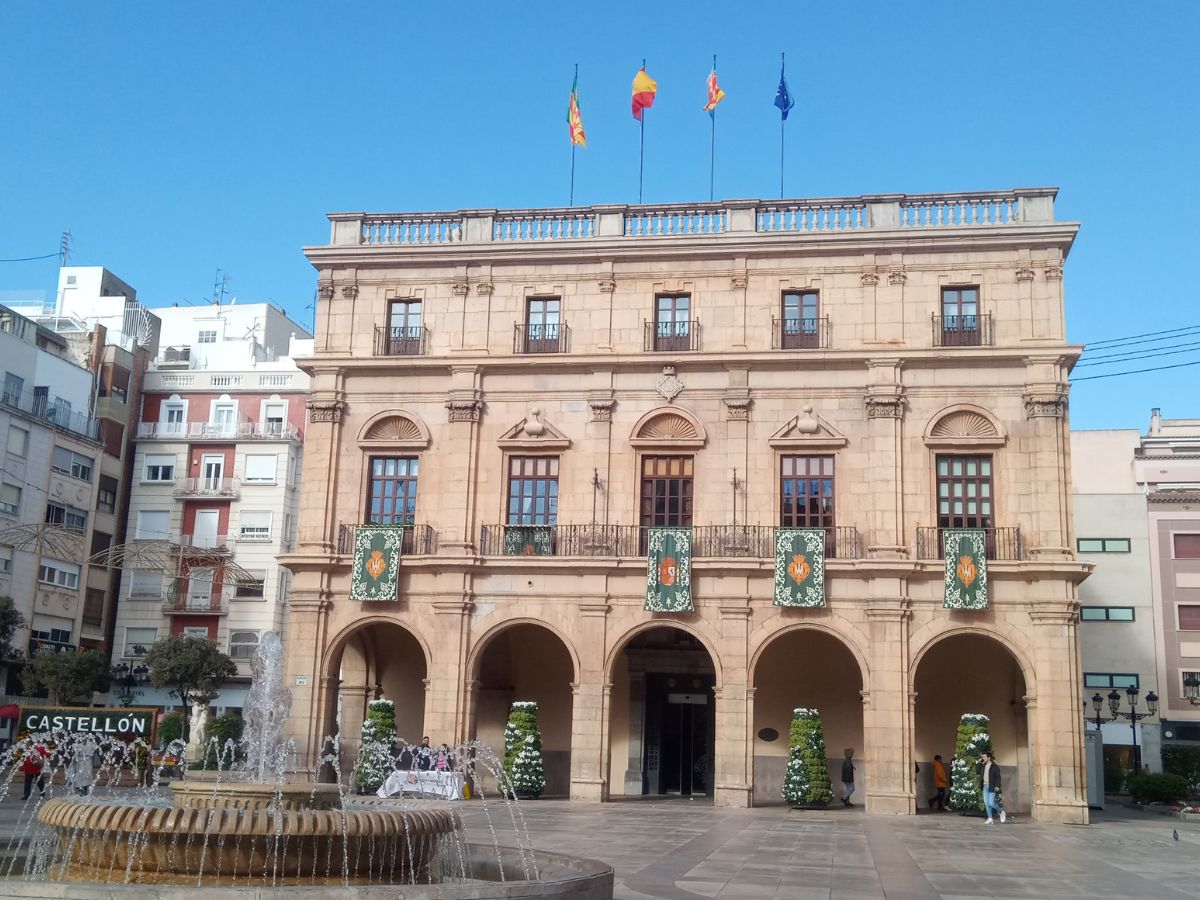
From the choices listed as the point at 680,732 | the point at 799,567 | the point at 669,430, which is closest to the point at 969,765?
the point at 799,567

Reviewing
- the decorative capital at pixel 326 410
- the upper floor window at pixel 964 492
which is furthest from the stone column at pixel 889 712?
the decorative capital at pixel 326 410

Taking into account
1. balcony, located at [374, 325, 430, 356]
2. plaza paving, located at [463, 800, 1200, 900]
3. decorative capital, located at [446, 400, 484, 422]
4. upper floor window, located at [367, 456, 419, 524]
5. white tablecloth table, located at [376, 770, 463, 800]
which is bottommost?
plaza paving, located at [463, 800, 1200, 900]

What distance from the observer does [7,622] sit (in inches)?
1623

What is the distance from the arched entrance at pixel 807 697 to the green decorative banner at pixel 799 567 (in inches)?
99.9

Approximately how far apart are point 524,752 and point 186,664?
1937cm

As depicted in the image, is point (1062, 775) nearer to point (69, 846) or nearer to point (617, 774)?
point (617, 774)

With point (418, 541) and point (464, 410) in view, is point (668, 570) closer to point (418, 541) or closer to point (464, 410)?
point (418, 541)

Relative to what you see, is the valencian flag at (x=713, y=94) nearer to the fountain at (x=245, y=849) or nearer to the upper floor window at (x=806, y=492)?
the upper floor window at (x=806, y=492)

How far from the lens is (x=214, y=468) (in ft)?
172

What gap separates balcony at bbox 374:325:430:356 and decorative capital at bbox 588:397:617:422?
4890mm

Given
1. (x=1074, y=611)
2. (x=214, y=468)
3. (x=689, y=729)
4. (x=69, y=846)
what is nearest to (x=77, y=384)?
(x=214, y=468)

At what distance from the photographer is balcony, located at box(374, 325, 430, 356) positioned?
32969 millimetres

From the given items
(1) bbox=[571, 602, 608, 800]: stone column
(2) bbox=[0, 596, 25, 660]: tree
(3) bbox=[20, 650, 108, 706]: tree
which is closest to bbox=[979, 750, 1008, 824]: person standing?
(1) bbox=[571, 602, 608, 800]: stone column

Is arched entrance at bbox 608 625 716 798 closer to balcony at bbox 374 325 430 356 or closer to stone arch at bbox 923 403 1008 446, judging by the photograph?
stone arch at bbox 923 403 1008 446
